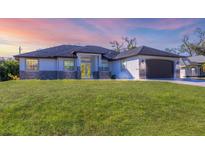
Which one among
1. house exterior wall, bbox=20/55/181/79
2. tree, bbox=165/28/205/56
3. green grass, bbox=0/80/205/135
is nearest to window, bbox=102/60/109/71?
house exterior wall, bbox=20/55/181/79

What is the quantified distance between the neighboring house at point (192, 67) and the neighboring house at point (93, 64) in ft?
43.4

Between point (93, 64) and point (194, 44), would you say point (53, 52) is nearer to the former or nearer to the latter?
point (93, 64)

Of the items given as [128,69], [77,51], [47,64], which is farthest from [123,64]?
[47,64]

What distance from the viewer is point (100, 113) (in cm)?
798

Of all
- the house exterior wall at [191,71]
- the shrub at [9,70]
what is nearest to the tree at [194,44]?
the house exterior wall at [191,71]

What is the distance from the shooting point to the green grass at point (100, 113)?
680cm

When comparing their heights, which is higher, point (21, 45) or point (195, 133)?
point (21, 45)

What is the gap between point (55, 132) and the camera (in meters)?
6.70

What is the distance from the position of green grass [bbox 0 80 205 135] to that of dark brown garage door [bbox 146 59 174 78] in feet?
36.0
